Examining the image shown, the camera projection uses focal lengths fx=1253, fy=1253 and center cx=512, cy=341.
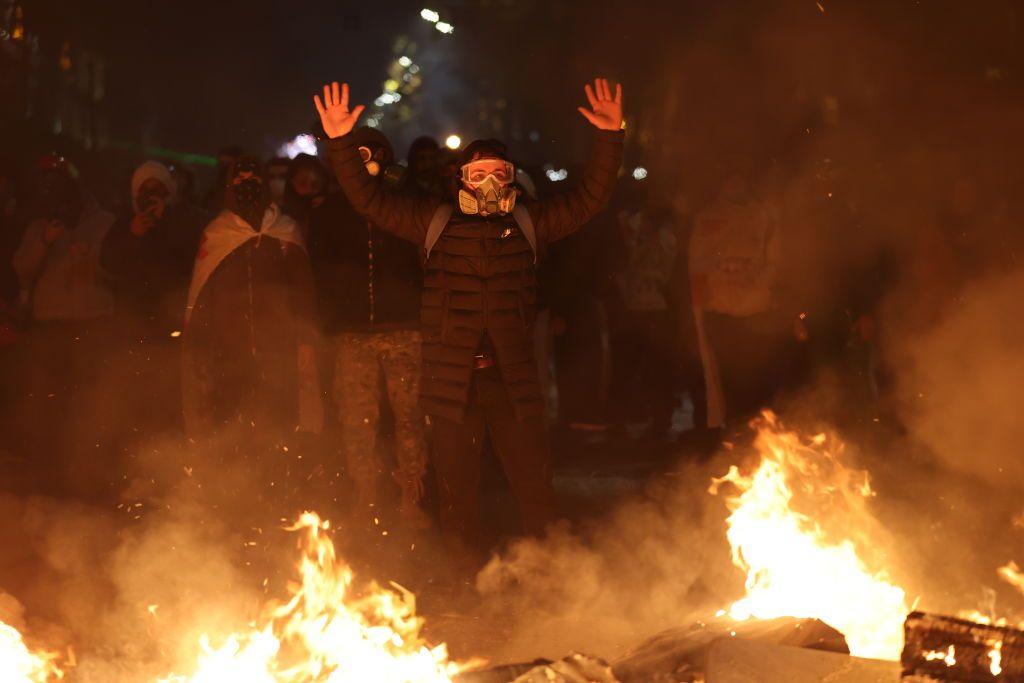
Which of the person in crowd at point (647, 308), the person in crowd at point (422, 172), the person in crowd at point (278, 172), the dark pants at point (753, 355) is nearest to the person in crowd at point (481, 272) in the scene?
the person in crowd at point (422, 172)

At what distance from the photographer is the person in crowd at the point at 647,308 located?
1059 centimetres

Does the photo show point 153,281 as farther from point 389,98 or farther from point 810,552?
point 389,98

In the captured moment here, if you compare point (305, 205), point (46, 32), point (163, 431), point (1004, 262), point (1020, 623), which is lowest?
point (1020, 623)

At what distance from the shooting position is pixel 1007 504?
7.16m

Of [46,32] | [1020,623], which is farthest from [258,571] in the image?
[46,32]

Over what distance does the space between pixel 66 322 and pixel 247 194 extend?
2.10 m

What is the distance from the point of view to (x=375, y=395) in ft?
23.7

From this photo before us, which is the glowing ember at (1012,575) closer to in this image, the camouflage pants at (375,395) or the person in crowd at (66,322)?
the camouflage pants at (375,395)

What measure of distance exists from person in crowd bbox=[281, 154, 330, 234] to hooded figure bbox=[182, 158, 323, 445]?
0.48m

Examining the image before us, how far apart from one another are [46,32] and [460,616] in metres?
33.3

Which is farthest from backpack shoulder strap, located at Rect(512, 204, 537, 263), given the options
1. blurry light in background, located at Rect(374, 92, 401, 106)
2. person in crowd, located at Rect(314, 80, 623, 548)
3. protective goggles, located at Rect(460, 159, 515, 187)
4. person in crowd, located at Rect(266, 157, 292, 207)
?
blurry light in background, located at Rect(374, 92, 401, 106)

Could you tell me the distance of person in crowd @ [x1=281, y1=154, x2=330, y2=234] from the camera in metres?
7.86

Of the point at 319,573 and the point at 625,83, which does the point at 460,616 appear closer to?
the point at 319,573

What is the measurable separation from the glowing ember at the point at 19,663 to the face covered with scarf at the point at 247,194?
10.4 ft
